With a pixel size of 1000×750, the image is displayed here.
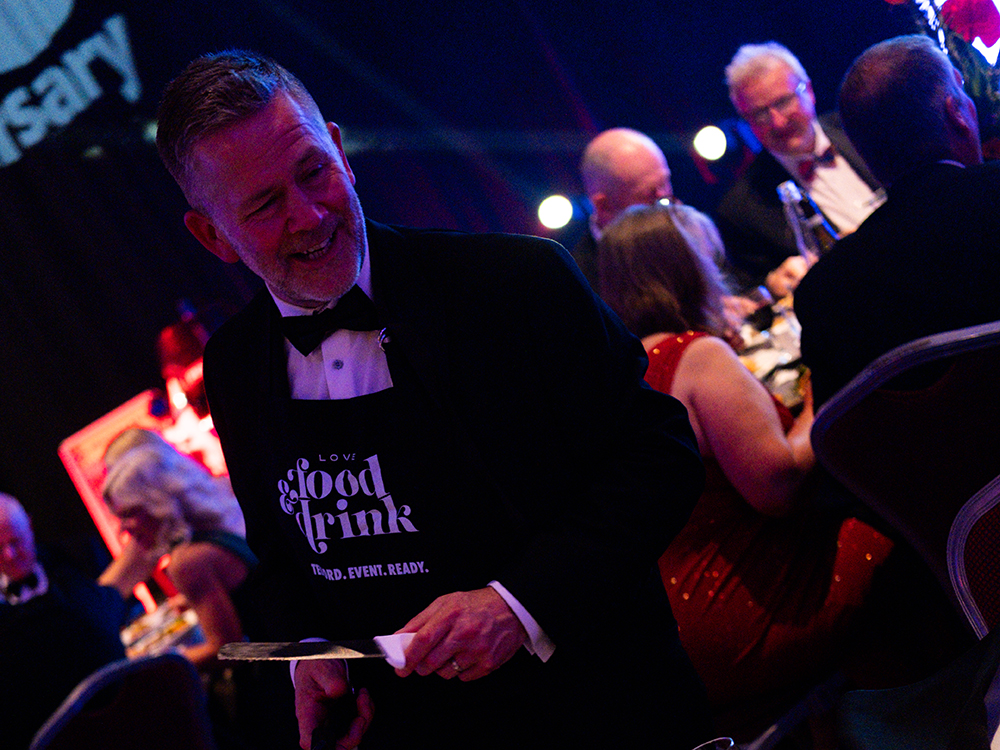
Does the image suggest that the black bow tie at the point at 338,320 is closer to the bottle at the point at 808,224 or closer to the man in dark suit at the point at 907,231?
the man in dark suit at the point at 907,231

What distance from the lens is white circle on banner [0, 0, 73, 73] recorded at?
468cm

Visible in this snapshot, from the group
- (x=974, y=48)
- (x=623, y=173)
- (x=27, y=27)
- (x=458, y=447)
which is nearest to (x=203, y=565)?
(x=623, y=173)

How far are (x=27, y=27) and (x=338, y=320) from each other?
4739 mm

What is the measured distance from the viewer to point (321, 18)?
Result: 14.4 feet

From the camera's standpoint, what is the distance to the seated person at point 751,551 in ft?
5.49

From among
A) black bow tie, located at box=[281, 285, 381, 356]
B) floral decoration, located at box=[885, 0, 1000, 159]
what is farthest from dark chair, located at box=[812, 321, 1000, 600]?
floral decoration, located at box=[885, 0, 1000, 159]

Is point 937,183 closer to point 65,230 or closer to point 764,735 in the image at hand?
point 764,735

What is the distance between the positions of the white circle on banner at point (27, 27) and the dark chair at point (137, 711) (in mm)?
4061

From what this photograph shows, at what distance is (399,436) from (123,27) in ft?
14.5

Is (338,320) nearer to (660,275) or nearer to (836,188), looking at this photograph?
(660,275)

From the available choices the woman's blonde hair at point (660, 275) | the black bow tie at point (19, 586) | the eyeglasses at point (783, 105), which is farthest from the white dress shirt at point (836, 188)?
the black bow tie at point (19, 586)

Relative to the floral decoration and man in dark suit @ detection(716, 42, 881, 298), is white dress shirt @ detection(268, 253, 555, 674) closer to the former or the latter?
the floral decoration

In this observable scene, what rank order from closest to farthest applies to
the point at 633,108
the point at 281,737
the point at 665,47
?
the point at 281,737, the point at 665,47, the point at 633,108

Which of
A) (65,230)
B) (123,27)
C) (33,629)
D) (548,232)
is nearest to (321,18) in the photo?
(123,27)
